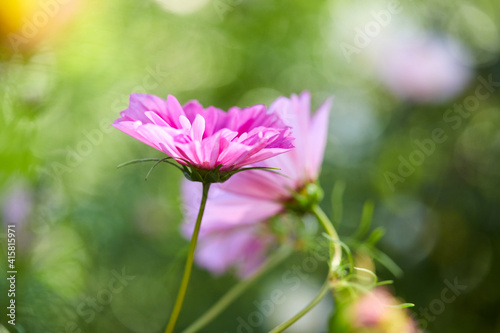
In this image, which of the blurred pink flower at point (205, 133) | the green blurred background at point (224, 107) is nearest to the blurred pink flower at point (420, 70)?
the green blurred background at point (224, 107)

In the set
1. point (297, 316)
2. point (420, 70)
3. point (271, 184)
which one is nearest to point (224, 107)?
point (420, 70)

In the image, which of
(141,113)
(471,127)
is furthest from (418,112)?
(141,113)

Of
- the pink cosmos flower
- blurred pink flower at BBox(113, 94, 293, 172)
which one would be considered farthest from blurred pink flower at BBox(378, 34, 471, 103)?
blurred pink flower at BBox(113, 94, 293, 172)

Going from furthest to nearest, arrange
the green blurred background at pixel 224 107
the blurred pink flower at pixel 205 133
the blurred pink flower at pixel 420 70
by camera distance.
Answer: the blurred pink flower at pixel 420 70 < the green blurred background at pixel 224 107 < the blurred pink flower at pixel 205 133

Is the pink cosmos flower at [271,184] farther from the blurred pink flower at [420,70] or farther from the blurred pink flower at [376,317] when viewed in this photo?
the blurred pink flower at [420,70]

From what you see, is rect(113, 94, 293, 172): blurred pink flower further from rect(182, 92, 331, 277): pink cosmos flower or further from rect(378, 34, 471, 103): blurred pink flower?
rect(378, 34, 471, 103): blurred pink flower

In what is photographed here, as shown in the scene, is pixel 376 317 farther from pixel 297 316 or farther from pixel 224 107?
pixel 224 107
